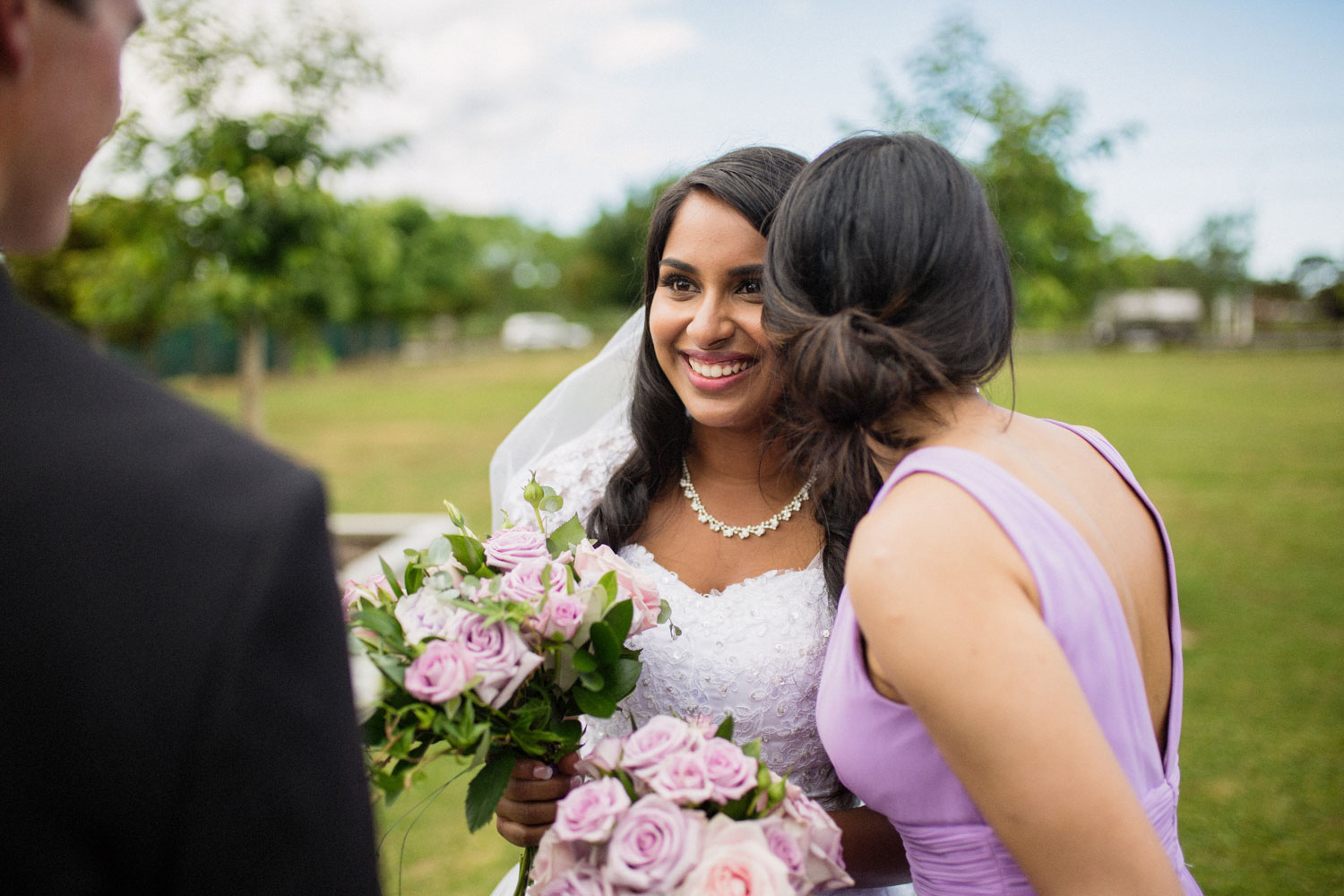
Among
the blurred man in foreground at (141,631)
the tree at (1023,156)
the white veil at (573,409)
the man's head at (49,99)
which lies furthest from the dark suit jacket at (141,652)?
the tree at (1023,156)

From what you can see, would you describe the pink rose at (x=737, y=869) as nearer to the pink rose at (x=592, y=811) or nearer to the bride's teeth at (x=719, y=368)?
the pink rose at (x=592, y=811)

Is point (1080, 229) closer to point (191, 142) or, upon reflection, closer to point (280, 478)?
point (280, 478)

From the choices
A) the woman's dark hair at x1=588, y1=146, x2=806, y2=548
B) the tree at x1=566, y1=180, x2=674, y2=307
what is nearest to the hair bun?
the woman's dark hair at x1=588, y1=146, x2=806, y2=548

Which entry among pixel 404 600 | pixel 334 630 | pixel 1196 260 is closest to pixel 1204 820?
pixel 404 600

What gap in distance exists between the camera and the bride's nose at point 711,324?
2.53 meters

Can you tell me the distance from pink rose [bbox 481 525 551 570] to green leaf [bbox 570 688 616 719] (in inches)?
11.4

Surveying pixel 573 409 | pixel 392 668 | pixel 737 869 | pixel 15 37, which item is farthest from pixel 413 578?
pixel 573 409

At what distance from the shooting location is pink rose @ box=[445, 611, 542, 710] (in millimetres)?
1613

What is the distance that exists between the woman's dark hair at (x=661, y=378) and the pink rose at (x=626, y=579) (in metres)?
0.83

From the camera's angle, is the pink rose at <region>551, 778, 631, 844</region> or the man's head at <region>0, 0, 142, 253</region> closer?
the man's head at <region>0, 0, 142, 253</region>

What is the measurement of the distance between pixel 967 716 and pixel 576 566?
0.90 m

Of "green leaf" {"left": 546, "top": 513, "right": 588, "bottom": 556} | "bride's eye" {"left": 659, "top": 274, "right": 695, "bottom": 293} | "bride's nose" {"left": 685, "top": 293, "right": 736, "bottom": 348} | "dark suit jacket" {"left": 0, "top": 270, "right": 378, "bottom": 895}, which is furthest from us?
"bride's eye" {"left": 659, "top": 274, "right": 695, "bottom": 293}

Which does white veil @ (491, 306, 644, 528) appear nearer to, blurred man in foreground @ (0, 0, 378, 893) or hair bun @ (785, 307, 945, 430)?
hair bun @ (785, 307, 945, 430)

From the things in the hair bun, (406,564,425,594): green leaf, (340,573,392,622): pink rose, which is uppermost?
the hair bun
